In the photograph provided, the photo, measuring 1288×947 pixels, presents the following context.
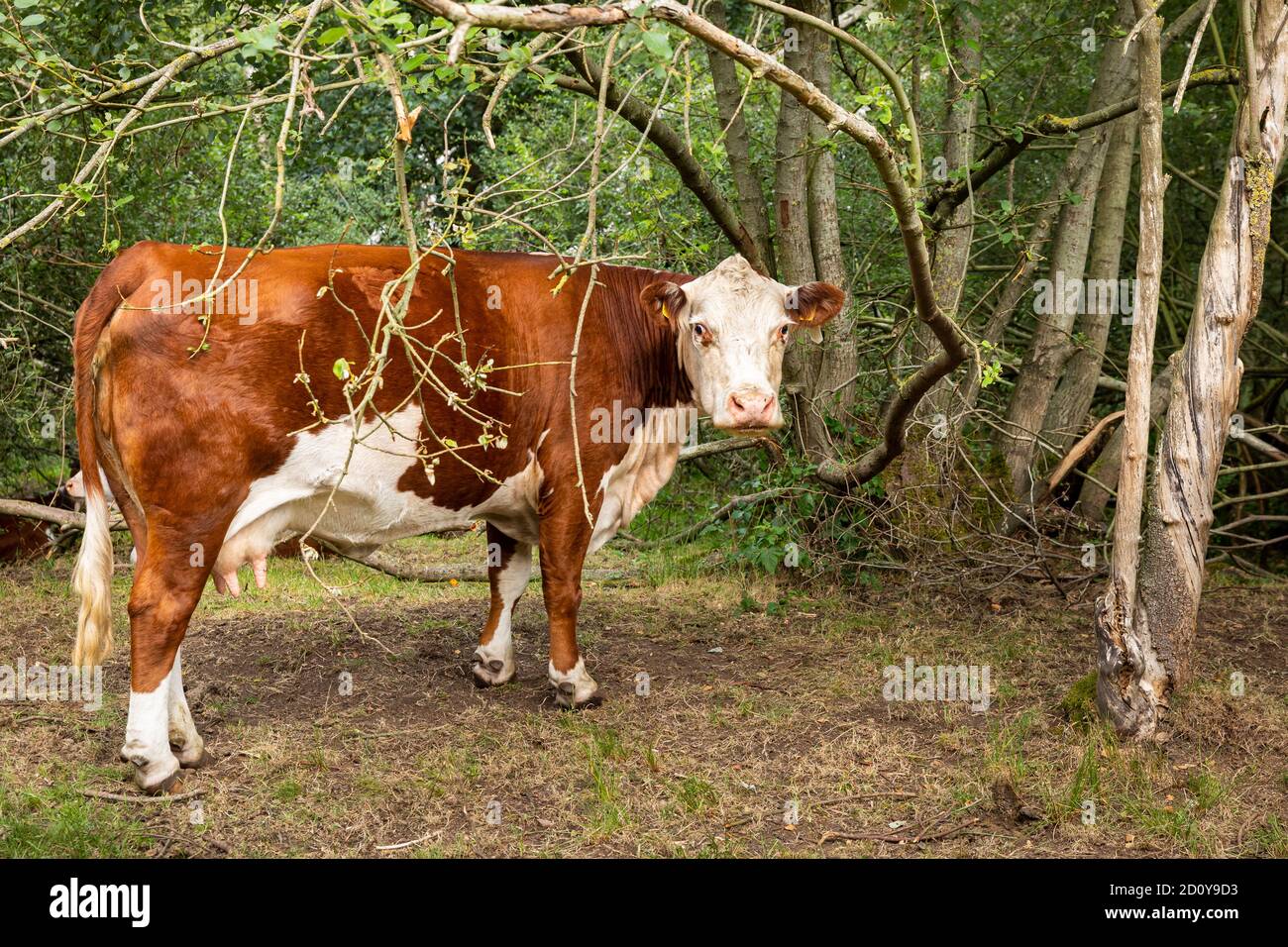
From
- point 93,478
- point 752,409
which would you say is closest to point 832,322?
point 752,409

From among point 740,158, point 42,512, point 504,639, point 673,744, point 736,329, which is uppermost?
point 740,158

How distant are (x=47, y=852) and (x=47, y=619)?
3432 millimetres

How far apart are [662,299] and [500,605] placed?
1.80 meters

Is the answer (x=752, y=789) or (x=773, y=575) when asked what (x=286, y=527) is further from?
(x=773, y=575)

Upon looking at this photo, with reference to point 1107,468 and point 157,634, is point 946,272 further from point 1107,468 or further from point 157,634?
point 157,634

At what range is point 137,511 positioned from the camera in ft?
17.3

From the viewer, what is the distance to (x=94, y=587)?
16.6ft

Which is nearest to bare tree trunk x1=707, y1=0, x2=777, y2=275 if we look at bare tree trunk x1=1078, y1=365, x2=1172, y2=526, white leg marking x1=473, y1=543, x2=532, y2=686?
bare tree trunk x1=1078, y1=365, x2=1172, y2=526

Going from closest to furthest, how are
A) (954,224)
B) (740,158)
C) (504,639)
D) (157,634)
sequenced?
(157,634) → (504,639) → (954,224) → (740,158)

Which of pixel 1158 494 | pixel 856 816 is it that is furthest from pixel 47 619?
pixel 1158 494

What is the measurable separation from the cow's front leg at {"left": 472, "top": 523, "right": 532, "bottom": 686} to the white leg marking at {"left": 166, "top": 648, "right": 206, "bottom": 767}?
1.54m

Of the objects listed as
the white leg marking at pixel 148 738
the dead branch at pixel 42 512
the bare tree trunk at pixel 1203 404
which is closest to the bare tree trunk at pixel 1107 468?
the bare tree trunk at pixel 1203 404

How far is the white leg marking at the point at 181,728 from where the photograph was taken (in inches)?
210

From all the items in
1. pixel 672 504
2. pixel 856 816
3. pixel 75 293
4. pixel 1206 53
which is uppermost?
pixel 1206 53
